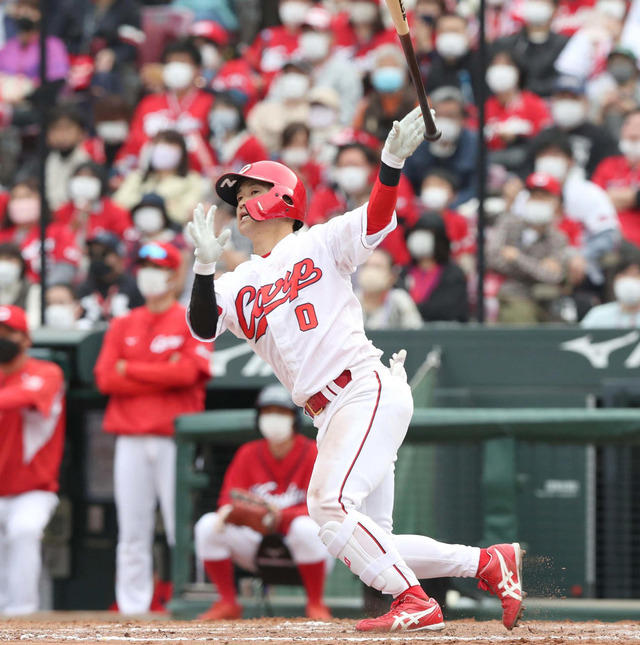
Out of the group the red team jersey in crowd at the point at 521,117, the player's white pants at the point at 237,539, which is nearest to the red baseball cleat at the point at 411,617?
the player's white pants at the point at 237,539

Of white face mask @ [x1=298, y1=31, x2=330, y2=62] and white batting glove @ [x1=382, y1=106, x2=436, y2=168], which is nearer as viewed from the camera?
white batting glove @ [x1=382, y1=106, x2=436, y2=168]

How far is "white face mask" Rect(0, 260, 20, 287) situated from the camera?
9.05 metres

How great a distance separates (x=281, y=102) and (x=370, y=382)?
623 centimetres

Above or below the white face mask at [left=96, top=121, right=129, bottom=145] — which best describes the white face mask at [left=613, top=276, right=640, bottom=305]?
below

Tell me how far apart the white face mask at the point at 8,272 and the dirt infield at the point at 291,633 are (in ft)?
11.9

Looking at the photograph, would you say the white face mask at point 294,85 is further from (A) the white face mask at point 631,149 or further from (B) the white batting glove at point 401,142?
(B) the white batting glove at point 401,142

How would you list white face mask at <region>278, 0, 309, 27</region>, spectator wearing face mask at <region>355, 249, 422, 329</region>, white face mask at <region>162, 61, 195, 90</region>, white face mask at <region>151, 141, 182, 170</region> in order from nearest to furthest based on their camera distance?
1. spectator wearing face mask at <region>355, 249, 422, 329</region>
2. white face mask at <region>151, 141, 182, 170</region>
3. white face mask at <region>162, 61, 195, 90</region>
4. white face mask at <region>278, 0, 309, 27</region>

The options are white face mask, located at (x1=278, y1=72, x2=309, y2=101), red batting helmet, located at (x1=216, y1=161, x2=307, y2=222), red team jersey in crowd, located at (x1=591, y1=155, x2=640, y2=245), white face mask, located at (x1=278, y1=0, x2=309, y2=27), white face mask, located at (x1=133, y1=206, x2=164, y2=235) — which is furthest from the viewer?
white face mask, located at (x1=278, y1=0, x2=309, y2=27)

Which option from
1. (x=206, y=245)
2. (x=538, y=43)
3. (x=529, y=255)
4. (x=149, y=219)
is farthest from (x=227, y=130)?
(x=206, y=245)

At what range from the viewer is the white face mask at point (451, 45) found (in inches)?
397

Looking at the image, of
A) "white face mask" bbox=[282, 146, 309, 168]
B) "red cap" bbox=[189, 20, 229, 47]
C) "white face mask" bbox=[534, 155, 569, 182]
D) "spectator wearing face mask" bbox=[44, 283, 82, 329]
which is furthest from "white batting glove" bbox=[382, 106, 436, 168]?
"red cap" bbox=[189, 20, 229, 47]

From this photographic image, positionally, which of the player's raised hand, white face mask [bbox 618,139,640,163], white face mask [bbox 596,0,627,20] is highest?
white face mask [bbox 596,0,627,20]

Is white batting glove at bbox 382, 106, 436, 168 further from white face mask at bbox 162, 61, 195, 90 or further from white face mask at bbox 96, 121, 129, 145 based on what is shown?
white face mask at bbox 96, 121, 129, 145

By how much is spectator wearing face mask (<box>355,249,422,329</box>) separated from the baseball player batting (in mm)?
3431
